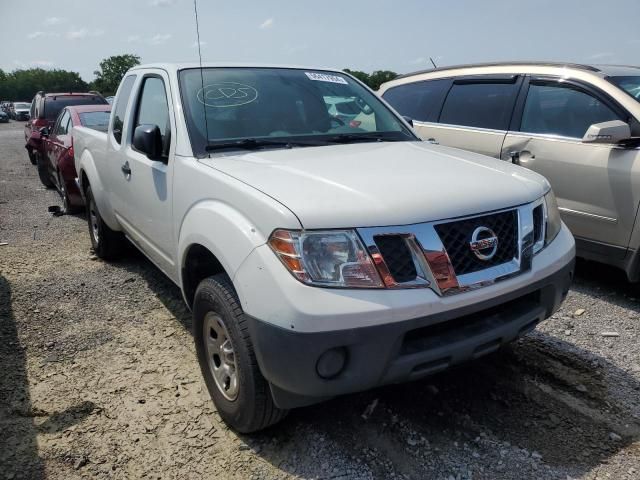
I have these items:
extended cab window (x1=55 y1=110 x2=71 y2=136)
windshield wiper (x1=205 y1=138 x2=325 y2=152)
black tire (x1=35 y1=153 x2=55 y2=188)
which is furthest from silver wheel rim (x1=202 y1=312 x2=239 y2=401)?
black tire (x1=35 y1=153 x2=55 y2=188)

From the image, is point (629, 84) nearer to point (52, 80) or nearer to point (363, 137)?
point (363, 137)

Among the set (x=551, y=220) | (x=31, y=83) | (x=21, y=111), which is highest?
(x=31, y=83)

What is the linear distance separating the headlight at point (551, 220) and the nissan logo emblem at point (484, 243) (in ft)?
1.62

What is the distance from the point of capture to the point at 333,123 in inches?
136

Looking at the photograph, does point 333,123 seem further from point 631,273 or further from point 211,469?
point 631,273

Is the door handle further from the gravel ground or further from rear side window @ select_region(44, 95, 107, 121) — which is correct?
rear side window @ select_region(44, 95, 107, 121)

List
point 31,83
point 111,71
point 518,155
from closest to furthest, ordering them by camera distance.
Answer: point 518,155 → point 111,71 → point 31,83

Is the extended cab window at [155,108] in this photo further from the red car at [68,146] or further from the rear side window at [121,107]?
the red car at [68,146]

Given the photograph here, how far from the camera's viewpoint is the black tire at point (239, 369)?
2260 mm

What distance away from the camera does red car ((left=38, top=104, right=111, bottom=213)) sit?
7.09 meters

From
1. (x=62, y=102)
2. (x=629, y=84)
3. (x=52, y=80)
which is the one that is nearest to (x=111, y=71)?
(x=52, y=80)

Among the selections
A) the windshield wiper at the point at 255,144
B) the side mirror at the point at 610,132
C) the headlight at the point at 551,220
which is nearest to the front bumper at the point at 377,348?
the headlight at the point at 551,220

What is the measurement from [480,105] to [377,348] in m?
3.84

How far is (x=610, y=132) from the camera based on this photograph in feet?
12.5
